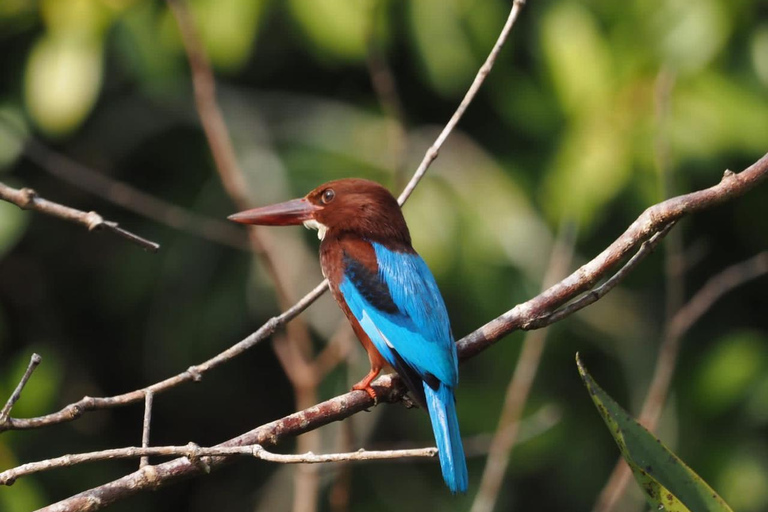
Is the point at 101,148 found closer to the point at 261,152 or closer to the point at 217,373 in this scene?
the point at 261,152

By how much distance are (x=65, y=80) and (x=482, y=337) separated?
2195 millimetres

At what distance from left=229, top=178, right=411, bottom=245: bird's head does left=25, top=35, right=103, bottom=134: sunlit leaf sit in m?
1.14

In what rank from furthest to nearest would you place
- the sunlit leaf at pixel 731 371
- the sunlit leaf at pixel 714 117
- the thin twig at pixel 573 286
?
the sunlit leaf at pixel 731 371 < the sunlit leaf at pixel 714 117 < the thin twig at pixel 573 286

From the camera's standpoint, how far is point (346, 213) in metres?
2.85

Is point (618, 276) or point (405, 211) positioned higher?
point (405, 211)

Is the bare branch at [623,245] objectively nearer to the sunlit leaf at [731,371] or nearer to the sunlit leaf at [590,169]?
the sunlit leaf at [590,169]

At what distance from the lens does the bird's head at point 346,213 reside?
278cm

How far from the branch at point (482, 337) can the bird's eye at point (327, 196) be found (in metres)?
0.79

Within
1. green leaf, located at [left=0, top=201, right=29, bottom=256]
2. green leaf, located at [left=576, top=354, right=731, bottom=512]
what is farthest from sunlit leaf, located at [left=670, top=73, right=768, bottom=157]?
green leaf, located at [left=0, top=201, right=29, bottom=256]

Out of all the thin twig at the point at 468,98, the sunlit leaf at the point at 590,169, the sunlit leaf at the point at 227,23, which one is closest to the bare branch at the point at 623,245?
the thin twig at the point at 468,98

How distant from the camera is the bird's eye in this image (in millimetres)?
2920

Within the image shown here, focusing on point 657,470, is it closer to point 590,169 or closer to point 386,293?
point 386,293

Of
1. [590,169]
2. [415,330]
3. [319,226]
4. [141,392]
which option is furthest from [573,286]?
[590,169]

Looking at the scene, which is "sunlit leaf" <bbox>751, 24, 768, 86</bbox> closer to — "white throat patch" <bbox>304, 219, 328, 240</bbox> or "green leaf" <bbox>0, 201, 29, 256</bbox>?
"white throat patch" <bbox>304, 219, 328, 240</bbox>
